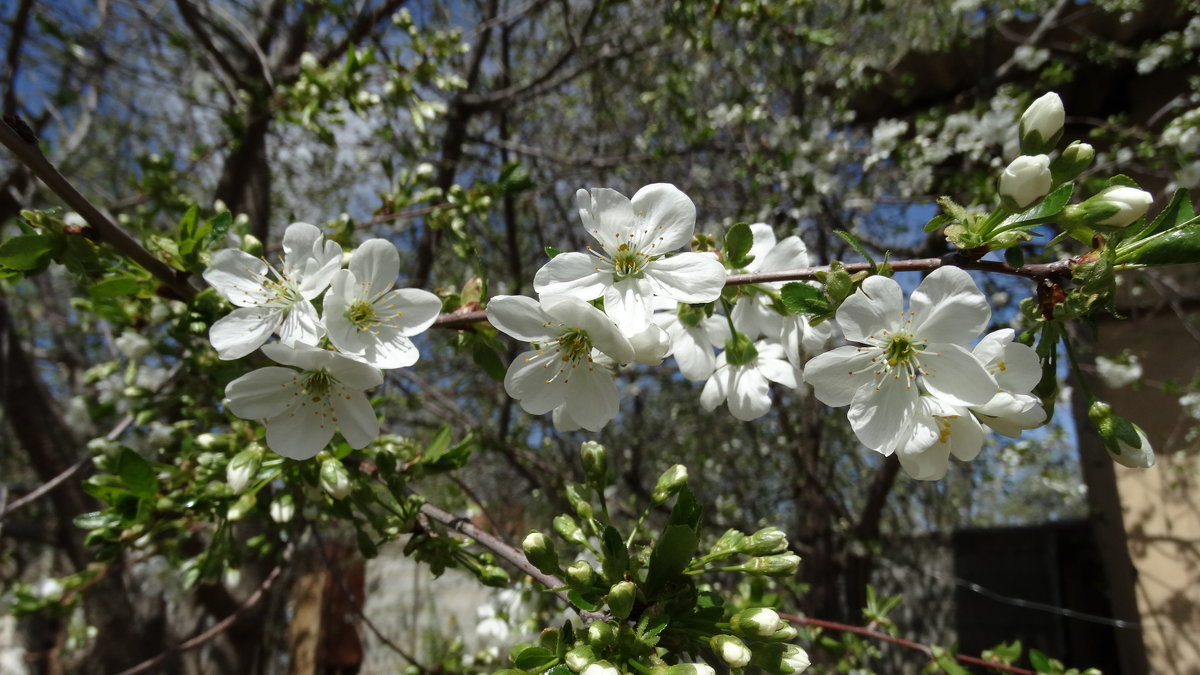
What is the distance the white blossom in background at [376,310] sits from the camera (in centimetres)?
104

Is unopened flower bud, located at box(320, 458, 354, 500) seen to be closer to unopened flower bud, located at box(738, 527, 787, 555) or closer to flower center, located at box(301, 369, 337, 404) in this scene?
flower center, located at box(301, 369, 337, 404)

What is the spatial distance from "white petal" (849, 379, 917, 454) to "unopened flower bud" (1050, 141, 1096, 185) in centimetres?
36

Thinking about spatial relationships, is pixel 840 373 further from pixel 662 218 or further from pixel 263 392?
pixel 263 392

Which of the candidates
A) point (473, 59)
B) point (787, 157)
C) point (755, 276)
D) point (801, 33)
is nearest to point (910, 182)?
point (787, 157)

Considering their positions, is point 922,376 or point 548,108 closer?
point 922,376

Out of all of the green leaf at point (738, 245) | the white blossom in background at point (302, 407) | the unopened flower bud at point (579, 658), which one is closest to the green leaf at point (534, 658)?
the unopened flower bud at point (579, 658)

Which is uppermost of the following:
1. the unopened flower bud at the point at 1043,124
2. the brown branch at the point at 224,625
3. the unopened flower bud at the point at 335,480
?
the unopened flower bud at the point at 1043,124

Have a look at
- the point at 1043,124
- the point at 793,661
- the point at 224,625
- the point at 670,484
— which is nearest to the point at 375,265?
the point at 670,484

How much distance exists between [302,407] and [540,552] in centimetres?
49

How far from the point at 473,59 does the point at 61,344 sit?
3877 millimetres

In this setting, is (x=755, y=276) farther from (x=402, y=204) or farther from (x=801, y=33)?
(x=801, y=33)

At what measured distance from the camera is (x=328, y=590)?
4.41 m

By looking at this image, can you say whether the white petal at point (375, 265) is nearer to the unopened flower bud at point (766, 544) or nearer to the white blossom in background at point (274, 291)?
the white blossom in background at point (274, 291)

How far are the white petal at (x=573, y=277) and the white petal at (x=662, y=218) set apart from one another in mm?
100
